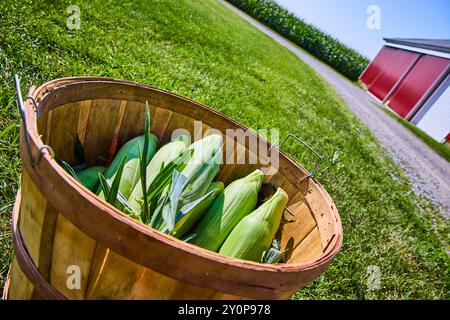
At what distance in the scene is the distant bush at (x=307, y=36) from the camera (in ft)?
102

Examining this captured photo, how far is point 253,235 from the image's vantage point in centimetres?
152

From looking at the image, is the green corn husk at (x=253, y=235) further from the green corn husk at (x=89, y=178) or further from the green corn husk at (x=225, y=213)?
the green corn husk at (x=89, y=178)

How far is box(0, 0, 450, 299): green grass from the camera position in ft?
9.00

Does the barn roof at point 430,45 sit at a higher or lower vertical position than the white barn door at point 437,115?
higher

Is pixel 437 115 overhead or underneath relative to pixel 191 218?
overhead

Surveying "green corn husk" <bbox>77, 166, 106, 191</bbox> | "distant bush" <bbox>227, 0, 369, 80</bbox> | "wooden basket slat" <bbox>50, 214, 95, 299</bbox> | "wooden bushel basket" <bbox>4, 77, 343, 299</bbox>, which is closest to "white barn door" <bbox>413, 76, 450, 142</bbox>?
"distant bush" <bbox>227, 0, 369, 80</bbox>

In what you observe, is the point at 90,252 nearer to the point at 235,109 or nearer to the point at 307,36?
the point at 235,109

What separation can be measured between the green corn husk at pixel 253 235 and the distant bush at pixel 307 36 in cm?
3105

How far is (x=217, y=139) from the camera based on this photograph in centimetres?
182

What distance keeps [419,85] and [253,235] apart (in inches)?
922

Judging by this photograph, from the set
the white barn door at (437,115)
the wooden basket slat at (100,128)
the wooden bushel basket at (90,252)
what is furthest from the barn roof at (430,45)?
the wooden bushel basket at (90,252)

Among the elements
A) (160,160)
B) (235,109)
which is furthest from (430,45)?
(160,160)

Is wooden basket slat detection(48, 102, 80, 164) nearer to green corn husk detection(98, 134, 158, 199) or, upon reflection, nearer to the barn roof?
green corn husk detection(98, 134, 158, 199)
